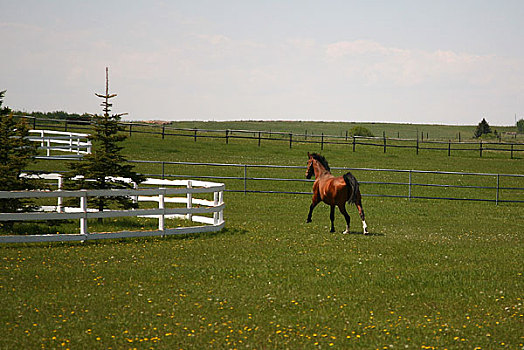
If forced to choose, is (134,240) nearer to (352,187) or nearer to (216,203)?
(216,203)

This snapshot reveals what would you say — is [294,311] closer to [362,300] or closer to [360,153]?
[362,300]

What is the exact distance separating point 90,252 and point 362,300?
7.40 metres

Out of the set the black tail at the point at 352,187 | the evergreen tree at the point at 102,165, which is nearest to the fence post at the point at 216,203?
the evergreen tree at the point at 102,165

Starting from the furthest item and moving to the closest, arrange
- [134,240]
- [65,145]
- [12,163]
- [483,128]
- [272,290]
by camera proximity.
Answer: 1. [483,128]
2. [65,145]
3. [12,163]
4. [134,240]
5. [272,290]

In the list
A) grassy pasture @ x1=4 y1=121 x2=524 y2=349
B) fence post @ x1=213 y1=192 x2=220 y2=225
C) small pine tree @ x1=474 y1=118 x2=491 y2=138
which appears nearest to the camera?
grassy pasture @ x1=4 y1=121 x2=524 y2=349

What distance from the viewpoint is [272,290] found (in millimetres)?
12602

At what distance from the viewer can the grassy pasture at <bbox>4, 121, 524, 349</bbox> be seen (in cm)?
973

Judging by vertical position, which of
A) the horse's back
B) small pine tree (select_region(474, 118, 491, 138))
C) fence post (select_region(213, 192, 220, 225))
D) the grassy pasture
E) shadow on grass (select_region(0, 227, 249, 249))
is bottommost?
shadow on grass (select_region(0, 227, 249, 249))

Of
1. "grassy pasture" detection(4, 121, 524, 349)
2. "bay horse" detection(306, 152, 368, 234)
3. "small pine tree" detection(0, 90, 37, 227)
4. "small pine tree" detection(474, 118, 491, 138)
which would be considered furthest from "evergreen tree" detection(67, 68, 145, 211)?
"small pine tree" detection(474, 118, 491, 138)

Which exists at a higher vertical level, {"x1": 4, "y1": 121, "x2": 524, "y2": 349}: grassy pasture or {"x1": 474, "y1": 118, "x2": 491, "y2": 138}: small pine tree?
{"x1": 474, "y1": 118, "x2": 491, "y2": 138}: small pine tree

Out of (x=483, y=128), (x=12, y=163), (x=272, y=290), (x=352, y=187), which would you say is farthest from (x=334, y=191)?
(x=483, y=128)

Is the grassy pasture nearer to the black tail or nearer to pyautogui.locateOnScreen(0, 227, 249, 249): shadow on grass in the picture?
pyautogui.locateOnScreen(0, 227, 249, 249): shadow on grass

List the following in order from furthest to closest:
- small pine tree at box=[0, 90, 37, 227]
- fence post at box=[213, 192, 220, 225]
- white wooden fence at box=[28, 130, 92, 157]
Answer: white wooden fence at box=[28, 130, 92, 157] → fence post at box=[213, 192, 220, 225] → small pine tree at box=[0, 90, 37, 227]

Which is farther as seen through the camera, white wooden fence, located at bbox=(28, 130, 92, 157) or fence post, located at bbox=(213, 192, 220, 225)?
white wooden fence, located at bbox=(28, 130, 92, 157)
